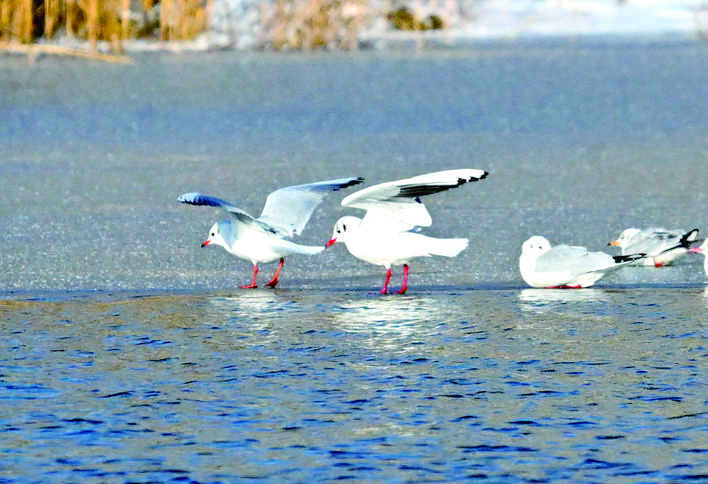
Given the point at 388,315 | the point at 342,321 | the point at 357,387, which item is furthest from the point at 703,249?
the point at 357,387

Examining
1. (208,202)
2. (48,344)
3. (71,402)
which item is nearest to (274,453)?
(71,402)

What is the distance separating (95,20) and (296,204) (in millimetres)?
12733

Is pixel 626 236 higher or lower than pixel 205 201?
lower

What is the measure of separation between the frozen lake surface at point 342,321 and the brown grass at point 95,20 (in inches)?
225

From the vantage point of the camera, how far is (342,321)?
224 inches

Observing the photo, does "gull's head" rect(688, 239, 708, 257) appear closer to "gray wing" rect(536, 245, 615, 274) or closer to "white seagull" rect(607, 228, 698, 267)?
"white seagull" rect(607, 228, 698, 267)

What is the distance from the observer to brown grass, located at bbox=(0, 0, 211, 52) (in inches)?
727

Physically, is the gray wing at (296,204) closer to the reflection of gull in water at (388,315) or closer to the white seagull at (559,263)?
the reflection of gull in water at (388,315)

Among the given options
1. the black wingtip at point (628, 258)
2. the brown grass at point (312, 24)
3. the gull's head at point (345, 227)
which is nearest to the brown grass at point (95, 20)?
the brown grass at point (312, 24)

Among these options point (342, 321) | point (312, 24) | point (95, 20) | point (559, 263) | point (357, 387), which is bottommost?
point (357, 387)

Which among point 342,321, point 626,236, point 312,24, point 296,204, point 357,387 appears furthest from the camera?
point 312,24

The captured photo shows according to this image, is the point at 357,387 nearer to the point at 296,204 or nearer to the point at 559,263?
the point at 559,263

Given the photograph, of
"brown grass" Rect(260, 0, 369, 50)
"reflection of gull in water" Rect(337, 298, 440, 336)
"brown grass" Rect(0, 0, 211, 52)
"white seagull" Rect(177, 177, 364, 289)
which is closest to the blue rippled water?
"reflection of gull in water" Rect(337, 298, 440, 336)

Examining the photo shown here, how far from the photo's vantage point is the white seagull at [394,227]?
6125 mm
